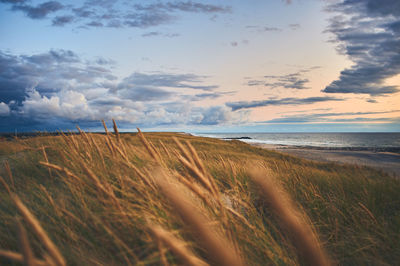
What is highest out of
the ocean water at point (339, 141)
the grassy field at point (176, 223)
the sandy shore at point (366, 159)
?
the grassy field at point (176, 223)

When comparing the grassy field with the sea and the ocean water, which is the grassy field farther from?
the ocean water

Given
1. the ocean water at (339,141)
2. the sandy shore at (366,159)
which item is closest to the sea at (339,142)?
the ocean water at (339,141)

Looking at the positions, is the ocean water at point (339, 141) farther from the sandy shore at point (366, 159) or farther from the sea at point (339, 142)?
the sandy shore at point (366, 159)

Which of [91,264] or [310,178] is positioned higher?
[91,264]

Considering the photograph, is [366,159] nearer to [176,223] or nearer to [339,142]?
[176,223]

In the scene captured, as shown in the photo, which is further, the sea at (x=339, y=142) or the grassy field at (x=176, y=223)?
the sea at (x=339, y=142)

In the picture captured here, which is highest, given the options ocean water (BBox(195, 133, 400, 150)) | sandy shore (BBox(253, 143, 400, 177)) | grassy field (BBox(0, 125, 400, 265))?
grassy field (BBox(0, 125, 400, 265))

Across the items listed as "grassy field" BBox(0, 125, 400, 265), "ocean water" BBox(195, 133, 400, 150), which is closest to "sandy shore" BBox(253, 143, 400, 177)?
"ocean water" BBox(195, 133, 400, 150)

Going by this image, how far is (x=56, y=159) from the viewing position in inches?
186

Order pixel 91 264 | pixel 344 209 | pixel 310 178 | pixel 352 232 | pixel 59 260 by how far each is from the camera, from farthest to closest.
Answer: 1. pixel 310 178
2. pixel 344 209
3. pixel 352 232
4. pixel 91 264
5. pixel 59 260

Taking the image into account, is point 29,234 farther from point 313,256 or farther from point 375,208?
point 375,208

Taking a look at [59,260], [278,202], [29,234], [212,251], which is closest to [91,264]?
[29,234]

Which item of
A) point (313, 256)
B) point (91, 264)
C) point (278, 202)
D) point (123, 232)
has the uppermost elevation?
point (278, 202)

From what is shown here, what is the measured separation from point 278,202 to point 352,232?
2.32m
